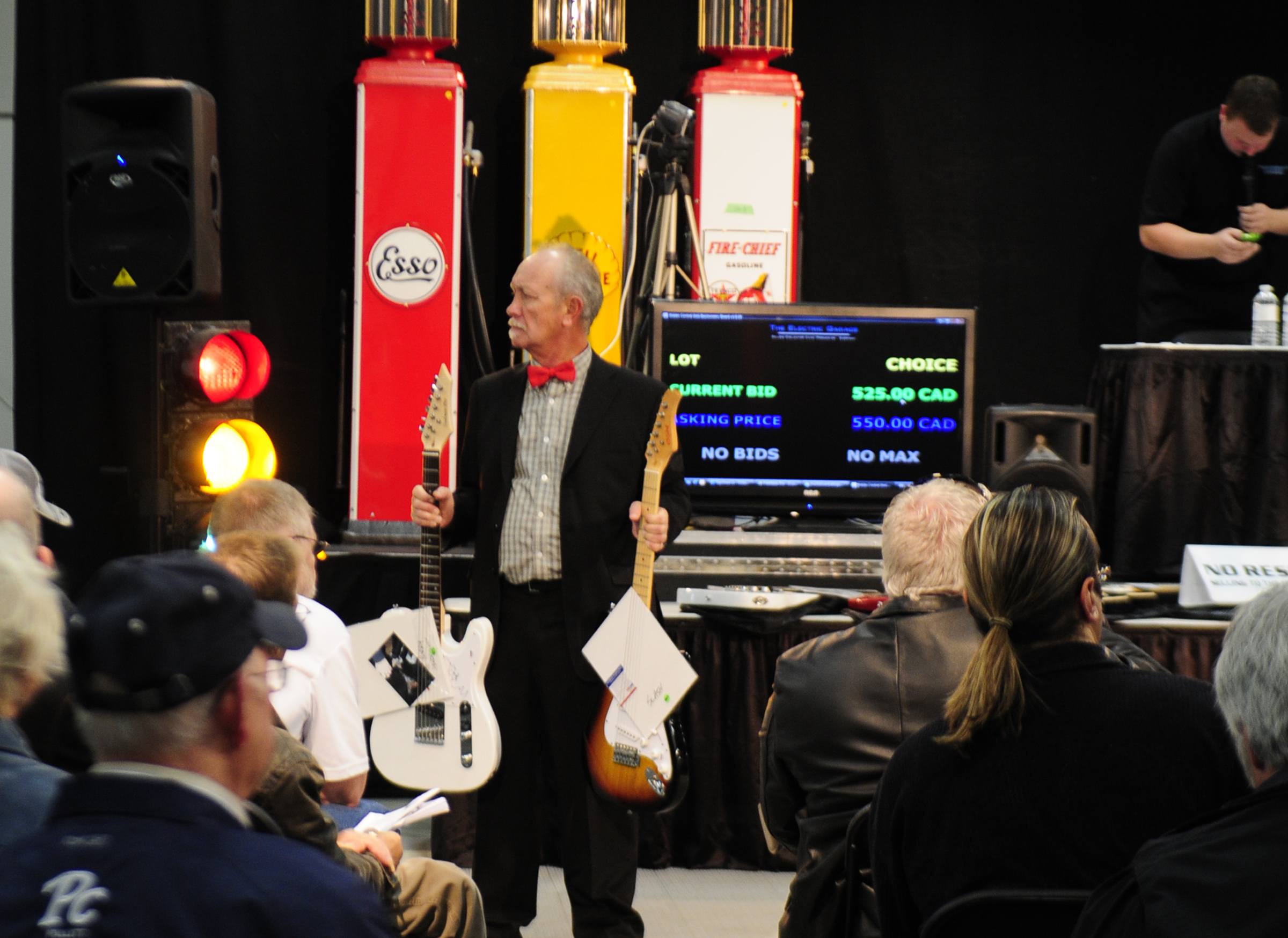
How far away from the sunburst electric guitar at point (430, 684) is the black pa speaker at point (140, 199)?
847 mm

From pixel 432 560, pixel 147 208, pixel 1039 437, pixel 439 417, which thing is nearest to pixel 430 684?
pixel 432 560

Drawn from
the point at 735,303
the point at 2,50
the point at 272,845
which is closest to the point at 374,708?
the point at 735,303

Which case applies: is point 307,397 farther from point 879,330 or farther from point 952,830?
point 952,830

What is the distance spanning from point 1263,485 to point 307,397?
364 cm

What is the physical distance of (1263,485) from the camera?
477 centimetres

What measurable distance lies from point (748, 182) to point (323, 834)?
408 centimetres

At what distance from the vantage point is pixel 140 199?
13.3ft

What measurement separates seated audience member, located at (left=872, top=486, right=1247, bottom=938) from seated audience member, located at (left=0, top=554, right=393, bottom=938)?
86cm

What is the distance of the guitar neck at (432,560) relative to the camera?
12.2 ft

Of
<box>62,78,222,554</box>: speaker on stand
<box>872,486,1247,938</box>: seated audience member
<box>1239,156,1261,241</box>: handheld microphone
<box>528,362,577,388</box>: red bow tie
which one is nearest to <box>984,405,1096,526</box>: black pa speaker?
<box>1239,156,1261,241</box>: handheld microphone

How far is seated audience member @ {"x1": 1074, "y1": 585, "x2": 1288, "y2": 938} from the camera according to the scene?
1.42 meters

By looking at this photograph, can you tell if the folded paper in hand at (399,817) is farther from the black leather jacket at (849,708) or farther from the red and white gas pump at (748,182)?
the red and white gas pump at (748,182)

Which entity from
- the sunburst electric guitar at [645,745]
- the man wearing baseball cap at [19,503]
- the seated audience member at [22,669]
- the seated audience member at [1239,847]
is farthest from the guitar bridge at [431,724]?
the seated audience member at [1239,847]

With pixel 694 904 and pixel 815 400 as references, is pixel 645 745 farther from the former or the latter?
pixel 815 400
